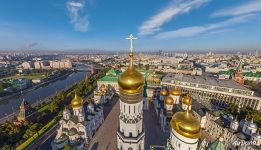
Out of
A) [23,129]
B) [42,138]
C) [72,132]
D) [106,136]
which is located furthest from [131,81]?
[23,129]

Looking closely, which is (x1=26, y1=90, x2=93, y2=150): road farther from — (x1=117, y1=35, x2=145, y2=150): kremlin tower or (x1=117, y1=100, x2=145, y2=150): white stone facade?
(x1=117, y1=100, x2=145, y2=150): white stone facade

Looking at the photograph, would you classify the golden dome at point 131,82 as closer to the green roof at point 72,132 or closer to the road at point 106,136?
the green roof at point 72,132

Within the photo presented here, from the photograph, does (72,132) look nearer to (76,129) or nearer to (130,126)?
(76,129)

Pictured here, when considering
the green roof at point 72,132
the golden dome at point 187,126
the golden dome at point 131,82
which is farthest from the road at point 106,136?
the golden dome at point 187,126

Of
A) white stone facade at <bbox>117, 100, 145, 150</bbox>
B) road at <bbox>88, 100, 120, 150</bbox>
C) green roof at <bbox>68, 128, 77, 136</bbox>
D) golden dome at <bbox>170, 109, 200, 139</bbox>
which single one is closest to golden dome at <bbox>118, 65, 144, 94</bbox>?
white stone facade at <bbox>117, 100, 145, 150</bbox>

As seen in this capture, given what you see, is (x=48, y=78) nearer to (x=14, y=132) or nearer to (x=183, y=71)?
(x=14, y=132)

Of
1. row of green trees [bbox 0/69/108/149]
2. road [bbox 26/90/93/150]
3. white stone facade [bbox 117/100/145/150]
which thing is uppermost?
white stone facade [bbox 117/100/145/150]
